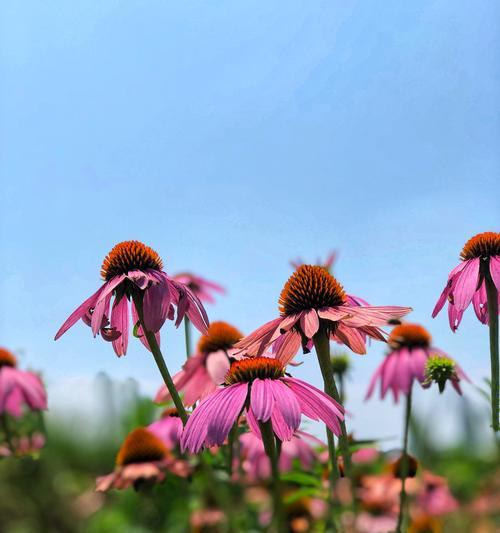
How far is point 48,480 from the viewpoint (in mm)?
1344

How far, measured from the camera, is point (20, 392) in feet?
7.07

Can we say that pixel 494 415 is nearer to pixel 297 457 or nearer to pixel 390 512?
pixel 390 512

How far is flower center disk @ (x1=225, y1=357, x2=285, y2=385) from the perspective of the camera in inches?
38.8

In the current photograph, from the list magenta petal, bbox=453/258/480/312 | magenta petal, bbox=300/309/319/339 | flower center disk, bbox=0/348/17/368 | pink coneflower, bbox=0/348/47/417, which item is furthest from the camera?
flower center disk, bbox=0/348/17/368

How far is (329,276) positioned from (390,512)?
1096 millimetres

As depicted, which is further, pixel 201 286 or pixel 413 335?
pixel 201 286

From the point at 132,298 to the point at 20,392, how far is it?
1.15m

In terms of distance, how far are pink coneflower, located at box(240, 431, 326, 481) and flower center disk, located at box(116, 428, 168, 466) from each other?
8.8 inches

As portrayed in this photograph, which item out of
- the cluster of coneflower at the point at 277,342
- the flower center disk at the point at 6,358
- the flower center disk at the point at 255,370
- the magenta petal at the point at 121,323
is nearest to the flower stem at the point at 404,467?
the cluster of coneflower at the point at 277,342

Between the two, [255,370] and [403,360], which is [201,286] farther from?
[255,370]

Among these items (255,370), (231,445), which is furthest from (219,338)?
(255,370)

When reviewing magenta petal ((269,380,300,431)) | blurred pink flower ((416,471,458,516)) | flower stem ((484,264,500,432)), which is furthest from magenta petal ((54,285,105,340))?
blurred pink flower ((416,471,458,516))

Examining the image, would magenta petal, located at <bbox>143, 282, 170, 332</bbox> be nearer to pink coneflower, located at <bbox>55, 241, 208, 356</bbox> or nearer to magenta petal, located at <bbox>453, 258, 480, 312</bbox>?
pink coneflower, located at <bbox>55, 241, 208, 356</bbox>

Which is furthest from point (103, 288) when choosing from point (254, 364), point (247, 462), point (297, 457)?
point (297, 457)
